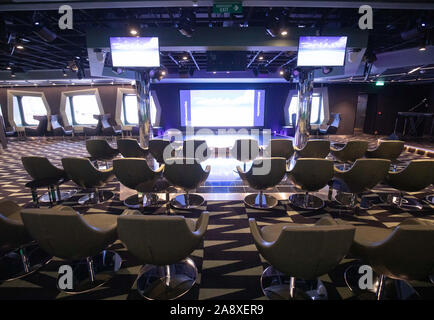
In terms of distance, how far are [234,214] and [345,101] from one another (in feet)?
42.0

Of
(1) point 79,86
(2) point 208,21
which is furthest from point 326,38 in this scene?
(1) point 79,86

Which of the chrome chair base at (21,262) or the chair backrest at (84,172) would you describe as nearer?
the chrome chair base at (21,262)

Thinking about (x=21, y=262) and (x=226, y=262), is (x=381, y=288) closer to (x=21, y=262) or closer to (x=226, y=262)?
(x=226, y=262)

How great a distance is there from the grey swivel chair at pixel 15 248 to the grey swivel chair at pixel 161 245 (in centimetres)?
107

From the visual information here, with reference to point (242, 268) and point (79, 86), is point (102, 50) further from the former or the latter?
point (79, 86)

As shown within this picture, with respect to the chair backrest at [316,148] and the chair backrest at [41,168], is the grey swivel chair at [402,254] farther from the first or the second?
the chair backrest at [41,168]

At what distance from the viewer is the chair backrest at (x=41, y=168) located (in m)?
3.34

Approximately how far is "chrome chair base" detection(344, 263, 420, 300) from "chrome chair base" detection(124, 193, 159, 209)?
113 inches

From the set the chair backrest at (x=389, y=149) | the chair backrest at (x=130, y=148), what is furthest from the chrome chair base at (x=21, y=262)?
the chair backrest at (x=389, y=149)

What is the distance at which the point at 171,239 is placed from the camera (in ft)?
5.13

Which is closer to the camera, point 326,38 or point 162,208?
point 162,208

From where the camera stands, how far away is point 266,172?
317 centimetres

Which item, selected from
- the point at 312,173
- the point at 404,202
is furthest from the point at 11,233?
the point at 404,202

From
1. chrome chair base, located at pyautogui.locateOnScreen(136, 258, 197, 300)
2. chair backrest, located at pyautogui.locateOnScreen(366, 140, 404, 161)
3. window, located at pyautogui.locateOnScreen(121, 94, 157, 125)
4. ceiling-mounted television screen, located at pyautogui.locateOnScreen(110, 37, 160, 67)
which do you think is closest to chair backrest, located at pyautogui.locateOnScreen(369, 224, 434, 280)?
chrome chair base, located at pyautogui.locateOnScreen(136, 258, 197, 300)
